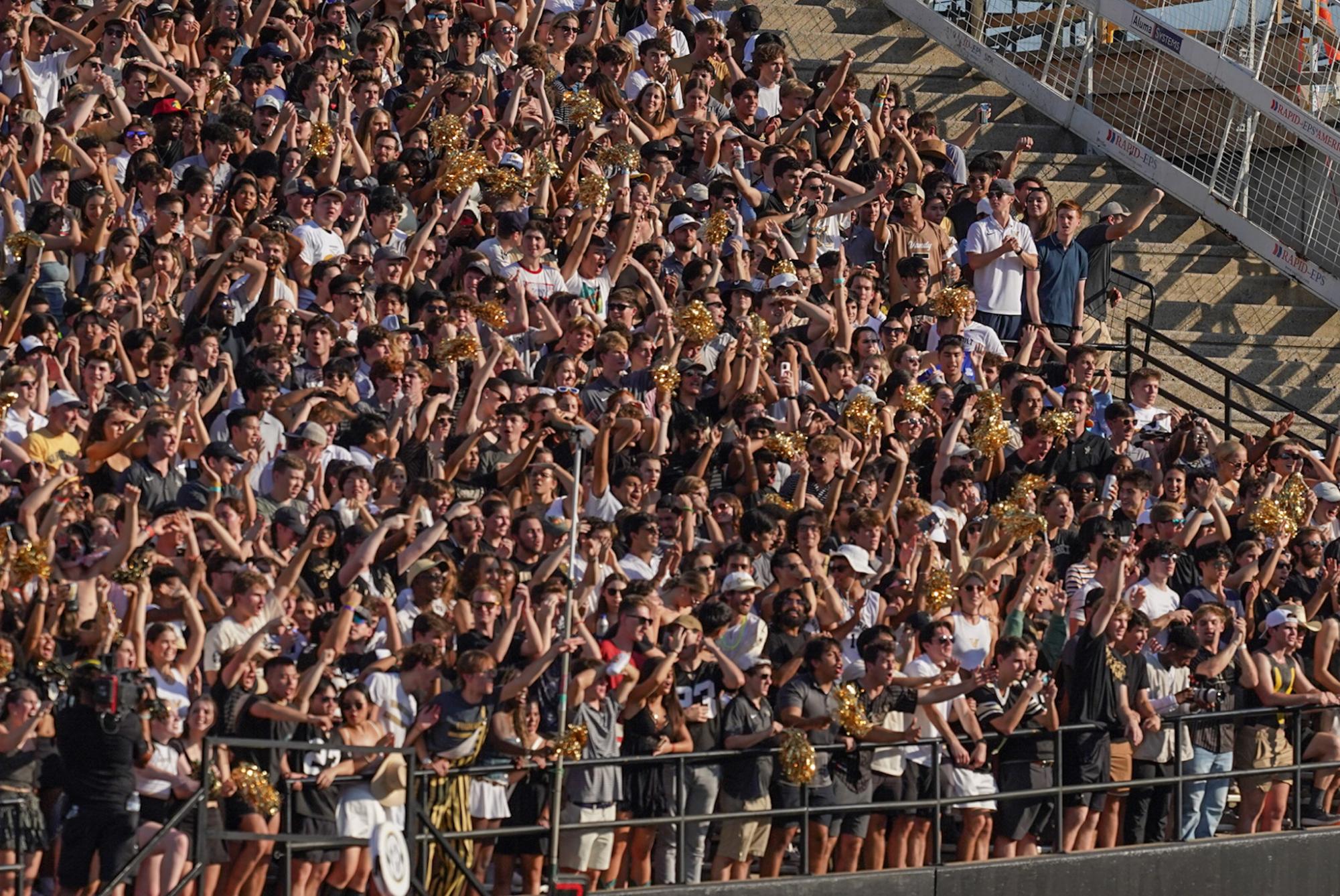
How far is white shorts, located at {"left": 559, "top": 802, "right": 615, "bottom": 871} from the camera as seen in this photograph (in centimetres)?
1383

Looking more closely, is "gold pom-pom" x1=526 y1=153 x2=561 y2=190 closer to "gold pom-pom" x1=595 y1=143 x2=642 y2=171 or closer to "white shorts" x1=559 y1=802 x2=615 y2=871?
"gold pom-pom" x1=595 y1=143 x2=642 y2=171

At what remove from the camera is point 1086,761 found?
15.6 meters

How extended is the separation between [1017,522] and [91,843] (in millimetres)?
6760

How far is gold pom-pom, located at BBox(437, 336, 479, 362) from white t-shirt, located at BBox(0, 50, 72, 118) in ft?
11.2

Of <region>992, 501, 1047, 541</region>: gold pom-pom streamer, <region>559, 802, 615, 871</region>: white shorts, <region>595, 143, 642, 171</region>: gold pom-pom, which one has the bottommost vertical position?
<region>559, 802, 615, 871</region>: white shorts

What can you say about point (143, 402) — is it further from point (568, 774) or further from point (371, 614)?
point (568, 774)

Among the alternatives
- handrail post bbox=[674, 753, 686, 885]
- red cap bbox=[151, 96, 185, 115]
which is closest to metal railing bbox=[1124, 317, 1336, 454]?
handrail post bbox=[674, 753, 686, 885]

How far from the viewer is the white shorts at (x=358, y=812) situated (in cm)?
1291

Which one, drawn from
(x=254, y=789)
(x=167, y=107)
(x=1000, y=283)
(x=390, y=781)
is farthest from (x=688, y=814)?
(x=1000, y=283)

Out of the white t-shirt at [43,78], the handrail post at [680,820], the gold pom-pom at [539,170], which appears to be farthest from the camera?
the gold pom-pom at [539,170]

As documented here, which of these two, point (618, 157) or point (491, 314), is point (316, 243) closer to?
point (491, 314)

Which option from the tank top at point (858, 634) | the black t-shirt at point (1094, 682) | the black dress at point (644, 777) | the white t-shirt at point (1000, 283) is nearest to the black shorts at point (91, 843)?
the black dress at point (644, 777)

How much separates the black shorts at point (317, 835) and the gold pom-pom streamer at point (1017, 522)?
5492 mm

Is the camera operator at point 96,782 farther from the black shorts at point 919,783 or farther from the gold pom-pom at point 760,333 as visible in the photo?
the gold pom-pom at point 760,333
